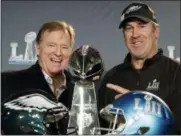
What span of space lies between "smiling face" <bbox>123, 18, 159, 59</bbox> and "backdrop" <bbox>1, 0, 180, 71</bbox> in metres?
0.03

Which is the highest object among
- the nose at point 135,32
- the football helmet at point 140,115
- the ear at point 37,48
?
the nose at point 135,32

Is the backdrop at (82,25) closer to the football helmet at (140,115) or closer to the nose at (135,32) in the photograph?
the nose at (135,32)

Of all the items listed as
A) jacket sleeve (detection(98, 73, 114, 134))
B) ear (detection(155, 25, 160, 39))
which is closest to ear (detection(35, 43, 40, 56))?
jacket sleeve (detection(98, 73, 114, 134))

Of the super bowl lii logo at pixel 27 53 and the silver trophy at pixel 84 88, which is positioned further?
the super bowl lii logo at pixel 27 53

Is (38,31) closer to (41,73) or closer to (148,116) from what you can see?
(41,73)

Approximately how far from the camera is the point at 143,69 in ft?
3.51

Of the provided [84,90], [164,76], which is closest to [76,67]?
[84,90]

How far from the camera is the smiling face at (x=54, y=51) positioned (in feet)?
3.48

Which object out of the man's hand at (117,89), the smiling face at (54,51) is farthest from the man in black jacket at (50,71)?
the man's hand at (117,89)

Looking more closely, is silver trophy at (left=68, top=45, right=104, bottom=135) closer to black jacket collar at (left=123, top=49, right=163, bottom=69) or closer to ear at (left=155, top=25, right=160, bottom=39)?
black jacket collar at (left=123, top=49, right=163, bottom=69)

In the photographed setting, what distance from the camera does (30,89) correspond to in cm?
105

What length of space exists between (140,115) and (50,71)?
0.33 m

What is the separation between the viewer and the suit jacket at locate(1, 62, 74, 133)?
41.9 inches

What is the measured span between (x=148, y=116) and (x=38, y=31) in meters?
0.45
